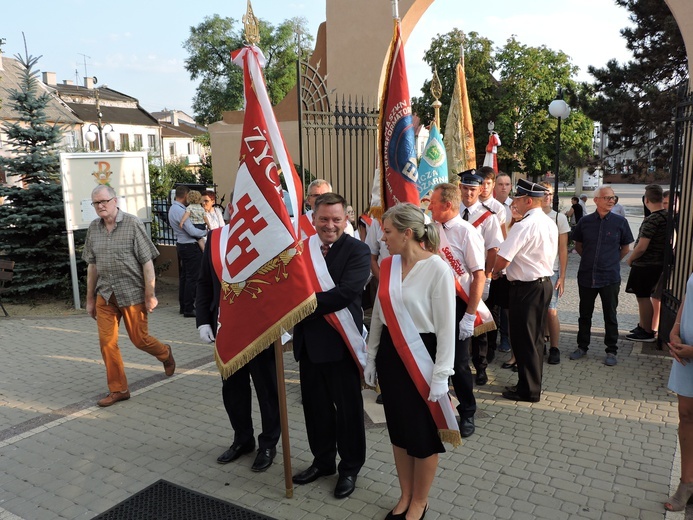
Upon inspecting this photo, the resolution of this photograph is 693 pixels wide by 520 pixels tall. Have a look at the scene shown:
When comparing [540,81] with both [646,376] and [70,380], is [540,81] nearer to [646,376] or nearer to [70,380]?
[646,376]

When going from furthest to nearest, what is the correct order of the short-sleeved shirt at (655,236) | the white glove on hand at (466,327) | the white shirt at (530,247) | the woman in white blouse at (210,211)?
the woman in white blouse at (210,211) < the short-sleeved shirt at (655,236) < the white shirt at (530,247) < the white glove on hand at (466,327)

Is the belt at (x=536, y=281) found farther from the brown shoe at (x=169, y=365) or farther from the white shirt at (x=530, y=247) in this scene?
the brown shoe at (x=169, y=365)

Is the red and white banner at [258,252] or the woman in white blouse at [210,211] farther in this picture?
the woman in white blouse at [210,211]

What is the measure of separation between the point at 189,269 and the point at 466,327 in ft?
18.4

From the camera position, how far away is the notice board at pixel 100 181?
885cm

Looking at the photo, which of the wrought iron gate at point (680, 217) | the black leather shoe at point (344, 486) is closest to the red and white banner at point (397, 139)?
the black leather shoe at point (344, 486)

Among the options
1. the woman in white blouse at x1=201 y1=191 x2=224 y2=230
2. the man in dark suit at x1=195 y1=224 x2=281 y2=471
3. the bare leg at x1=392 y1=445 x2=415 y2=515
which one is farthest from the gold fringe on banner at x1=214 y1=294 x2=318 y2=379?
the woman in white blouse at x1=201 y1=191 x2=224 y2=230

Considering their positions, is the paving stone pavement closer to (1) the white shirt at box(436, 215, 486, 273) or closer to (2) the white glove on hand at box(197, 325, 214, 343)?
(2) the white glove on hand at box(197, 325, 214, 343)

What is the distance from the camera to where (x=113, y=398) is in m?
5.38

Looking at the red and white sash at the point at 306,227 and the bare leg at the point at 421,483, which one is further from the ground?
the red and white sash at the point at 306,227

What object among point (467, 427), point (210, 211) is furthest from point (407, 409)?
point (210, 211)

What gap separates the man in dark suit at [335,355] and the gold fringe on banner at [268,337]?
0.09m

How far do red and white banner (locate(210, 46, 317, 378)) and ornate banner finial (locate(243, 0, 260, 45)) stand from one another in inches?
4.7

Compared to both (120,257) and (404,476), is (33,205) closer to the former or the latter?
(120,257)
